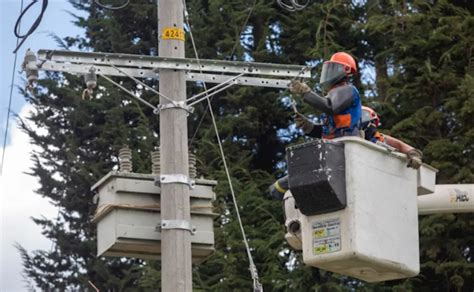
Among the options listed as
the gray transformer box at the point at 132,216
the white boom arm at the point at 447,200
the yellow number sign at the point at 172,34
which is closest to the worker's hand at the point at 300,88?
the white boom arm at the point at 447,200

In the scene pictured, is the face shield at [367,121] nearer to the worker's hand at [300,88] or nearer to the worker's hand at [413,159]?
the worker's hand at [413,159]

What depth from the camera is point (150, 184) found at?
12.2 meters

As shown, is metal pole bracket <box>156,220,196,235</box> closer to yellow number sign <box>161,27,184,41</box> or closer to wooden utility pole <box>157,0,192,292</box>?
wooden utility pole <box>157,0,192,292</box>

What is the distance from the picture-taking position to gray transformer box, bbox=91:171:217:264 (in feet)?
39.3

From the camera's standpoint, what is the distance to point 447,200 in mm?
11477

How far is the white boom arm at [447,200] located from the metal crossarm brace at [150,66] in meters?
1.72

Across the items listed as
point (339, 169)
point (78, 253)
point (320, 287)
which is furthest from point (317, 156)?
point (78, 253)

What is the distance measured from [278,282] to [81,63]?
788cm

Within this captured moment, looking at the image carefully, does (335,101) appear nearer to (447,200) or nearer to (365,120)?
(365,120)

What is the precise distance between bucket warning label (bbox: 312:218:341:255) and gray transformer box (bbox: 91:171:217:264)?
2.57 metres

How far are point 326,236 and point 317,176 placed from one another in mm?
422

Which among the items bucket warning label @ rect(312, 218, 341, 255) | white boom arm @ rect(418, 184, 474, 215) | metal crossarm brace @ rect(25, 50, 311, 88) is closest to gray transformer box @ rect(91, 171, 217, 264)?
metal crossarm brace @ rect(25, 50, 311, 88)

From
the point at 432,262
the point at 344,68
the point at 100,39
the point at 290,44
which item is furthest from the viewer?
the point at 100,39

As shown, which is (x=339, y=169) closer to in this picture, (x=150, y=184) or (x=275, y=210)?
(x=150, y=184)
